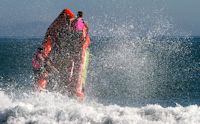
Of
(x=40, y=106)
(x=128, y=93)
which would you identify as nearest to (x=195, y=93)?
(x=128, y=93)

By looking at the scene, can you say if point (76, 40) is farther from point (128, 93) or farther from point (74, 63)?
point (128, 93)

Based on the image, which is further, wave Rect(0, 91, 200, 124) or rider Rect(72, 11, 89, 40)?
rider Rect(72, 11, 89, 40)

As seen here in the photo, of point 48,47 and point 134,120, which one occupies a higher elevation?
point 48,47

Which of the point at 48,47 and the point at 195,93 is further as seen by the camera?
the point at 195,93

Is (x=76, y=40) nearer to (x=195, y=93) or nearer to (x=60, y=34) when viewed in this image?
(x=60, y=34)

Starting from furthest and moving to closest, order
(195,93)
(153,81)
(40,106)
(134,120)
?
(153,81), (195,93), (40,106), (134,120)

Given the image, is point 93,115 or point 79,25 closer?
point 93,115

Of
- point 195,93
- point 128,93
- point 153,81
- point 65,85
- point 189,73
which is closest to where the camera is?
point 65,85

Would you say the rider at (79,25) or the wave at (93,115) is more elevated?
the rider at (79,25)

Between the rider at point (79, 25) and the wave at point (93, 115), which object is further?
the rider at point (79, 25)

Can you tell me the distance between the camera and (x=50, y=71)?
13.7m

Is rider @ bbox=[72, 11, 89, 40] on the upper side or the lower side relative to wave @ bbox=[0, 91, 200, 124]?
upper

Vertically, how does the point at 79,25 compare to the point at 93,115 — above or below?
above

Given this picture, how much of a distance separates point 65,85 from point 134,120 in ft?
13.6
